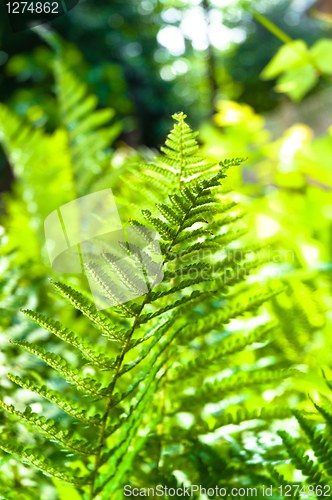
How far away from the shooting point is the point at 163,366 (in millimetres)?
404

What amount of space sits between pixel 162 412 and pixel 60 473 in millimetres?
132

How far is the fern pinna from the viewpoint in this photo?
0.27 meters

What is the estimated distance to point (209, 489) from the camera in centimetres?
36

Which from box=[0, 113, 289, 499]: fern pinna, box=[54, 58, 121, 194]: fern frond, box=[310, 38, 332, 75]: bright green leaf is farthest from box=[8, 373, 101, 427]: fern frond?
box=[310, 38, 332, 75]: bright green leaf

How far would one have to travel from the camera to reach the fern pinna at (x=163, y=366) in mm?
267

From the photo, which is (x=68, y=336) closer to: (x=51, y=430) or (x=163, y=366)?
(x=51, y=430)

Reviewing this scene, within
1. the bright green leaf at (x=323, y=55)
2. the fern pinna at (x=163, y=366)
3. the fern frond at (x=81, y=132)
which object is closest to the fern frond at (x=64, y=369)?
the fern pinna at (x=163, y=366)

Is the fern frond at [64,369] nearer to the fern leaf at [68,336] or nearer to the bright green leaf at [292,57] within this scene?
the fern leaf at [68,336]

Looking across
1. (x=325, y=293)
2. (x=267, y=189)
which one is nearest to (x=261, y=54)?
(x=267, y=189)

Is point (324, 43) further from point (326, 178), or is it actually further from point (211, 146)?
point (211, 146)

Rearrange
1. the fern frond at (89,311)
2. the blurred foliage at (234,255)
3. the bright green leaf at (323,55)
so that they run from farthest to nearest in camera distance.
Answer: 1. the bright green leaf at (323,55)
2. the blurred foliage at (234,255)
3. the fern frond at (89,311)

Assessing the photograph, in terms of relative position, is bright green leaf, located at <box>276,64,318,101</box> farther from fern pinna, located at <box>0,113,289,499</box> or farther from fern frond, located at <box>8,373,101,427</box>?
fern frond, located at <box>8,373,101,427</box>

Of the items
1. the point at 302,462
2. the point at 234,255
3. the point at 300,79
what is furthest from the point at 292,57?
the point at 302,462

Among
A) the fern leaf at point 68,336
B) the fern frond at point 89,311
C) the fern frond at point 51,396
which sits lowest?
the fern frond at point 51,396
